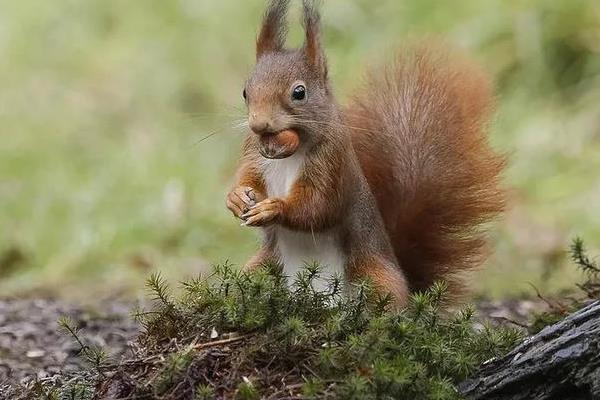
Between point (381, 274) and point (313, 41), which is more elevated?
point (313, 41)

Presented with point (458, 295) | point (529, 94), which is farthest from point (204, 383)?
point (529, 94)

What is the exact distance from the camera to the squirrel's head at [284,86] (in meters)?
2.64

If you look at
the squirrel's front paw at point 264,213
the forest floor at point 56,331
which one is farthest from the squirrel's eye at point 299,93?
the forest floor at point 56,331

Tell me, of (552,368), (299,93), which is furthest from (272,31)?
(552,368)

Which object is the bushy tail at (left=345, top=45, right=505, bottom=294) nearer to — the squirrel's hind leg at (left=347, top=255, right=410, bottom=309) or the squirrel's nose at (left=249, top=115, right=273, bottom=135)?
the squirrel's hind leg at (left=347, top=255, right=410, bottom=309)

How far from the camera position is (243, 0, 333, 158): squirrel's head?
2.64m

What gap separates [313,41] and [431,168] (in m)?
0.51

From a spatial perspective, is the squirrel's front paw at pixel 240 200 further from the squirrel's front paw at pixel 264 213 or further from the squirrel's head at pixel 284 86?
the squirrel's head at pixel 284 86

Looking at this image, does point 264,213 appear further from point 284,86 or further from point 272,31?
Answer: point 272,31

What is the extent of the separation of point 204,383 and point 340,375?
0.81 feet

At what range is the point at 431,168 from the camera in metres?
3.12

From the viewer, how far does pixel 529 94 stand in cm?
A: 630

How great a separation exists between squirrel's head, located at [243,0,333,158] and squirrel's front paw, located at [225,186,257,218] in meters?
0.16

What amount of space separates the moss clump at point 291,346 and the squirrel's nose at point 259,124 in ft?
1.04
